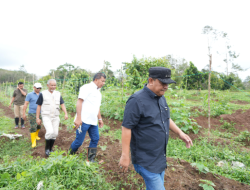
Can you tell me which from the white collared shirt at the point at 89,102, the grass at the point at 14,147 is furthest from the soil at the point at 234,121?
the grass at the point at 14,147

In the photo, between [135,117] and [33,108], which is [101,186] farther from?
[33,108]

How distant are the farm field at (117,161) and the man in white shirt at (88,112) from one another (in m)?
0.28

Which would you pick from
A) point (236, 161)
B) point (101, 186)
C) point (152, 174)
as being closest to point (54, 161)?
point (101, 186)

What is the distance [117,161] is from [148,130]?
6.48 feet

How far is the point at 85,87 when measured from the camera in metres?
2.94

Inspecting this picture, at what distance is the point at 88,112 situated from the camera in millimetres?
2949

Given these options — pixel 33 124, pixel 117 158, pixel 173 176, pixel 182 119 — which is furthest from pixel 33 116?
pixel 182 119

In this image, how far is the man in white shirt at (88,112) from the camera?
288 cm

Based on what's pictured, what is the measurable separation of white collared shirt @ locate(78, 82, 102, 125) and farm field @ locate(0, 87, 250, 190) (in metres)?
0.64

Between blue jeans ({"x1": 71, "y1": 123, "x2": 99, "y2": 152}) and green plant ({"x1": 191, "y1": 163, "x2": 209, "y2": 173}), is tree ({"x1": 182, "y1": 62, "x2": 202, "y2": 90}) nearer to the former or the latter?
green plant ({"x1": 191, "y1": 163, "x2": 209, "y2": 173})

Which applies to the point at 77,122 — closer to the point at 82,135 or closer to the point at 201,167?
the point at 82,135

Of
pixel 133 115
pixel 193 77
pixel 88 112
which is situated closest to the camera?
pixel 133 115

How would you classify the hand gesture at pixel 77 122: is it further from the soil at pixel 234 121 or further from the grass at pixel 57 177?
the soil at pixel 234 121

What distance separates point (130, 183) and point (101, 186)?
1.61ft
